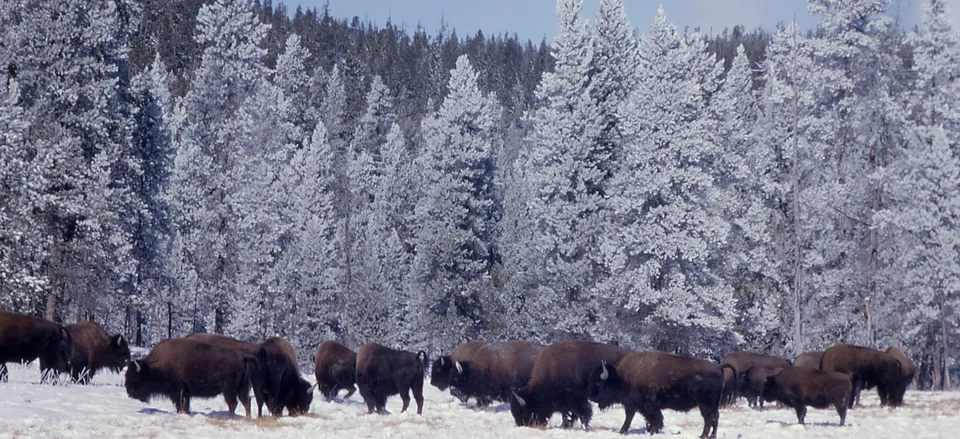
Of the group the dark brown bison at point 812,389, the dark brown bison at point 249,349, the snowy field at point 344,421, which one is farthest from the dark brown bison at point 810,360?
the dark brown bison at point 249,349

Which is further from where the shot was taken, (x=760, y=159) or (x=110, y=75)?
(x=760, y=159)

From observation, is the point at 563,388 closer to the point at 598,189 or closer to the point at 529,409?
the point at 529,409

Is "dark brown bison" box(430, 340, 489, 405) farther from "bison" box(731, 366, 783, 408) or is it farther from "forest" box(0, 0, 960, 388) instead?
"forest" box(0, 0, 960, 388)

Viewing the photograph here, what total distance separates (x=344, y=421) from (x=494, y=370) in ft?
19.3

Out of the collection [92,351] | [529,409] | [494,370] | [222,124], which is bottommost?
[529,409]

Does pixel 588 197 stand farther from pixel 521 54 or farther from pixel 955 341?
pixel 521 54

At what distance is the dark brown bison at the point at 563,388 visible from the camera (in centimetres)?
1708

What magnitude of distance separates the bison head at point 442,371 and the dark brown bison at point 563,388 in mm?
4823

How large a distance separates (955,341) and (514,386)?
23.7 metres

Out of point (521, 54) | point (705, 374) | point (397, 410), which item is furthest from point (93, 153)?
point (521, 54)

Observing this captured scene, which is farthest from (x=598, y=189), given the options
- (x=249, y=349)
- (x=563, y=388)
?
(x=249, y=349)

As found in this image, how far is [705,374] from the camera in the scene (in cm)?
1533

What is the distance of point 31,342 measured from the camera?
1689 centimetres

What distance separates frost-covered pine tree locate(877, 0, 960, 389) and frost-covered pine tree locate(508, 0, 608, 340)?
11.3m
